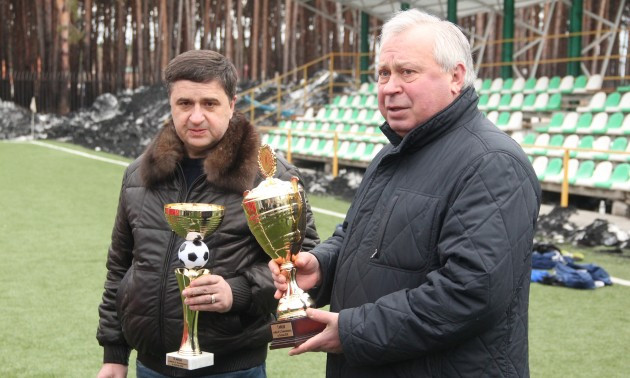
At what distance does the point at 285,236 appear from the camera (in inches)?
86.0

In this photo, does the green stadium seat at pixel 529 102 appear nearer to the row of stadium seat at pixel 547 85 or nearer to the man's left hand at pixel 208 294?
the row of stadium seat at pixel 547 85

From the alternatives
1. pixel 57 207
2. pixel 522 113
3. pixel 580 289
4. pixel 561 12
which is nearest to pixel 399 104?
pixel 580 289

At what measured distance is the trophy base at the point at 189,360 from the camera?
221 centimetres

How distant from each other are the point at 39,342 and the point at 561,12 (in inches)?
1054

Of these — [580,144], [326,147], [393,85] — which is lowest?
[326,147]

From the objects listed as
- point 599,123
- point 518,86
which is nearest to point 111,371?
point 599,123

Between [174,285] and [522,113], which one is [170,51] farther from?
[174,285]

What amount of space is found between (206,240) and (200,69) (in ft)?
1.64

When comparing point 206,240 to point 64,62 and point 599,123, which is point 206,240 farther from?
point 64,62

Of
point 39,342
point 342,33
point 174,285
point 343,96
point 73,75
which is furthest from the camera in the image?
point 342,33

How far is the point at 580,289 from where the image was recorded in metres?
7.11

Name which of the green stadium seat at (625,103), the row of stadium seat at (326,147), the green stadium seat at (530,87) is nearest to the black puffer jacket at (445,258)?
the green stadium seat at (625,103)

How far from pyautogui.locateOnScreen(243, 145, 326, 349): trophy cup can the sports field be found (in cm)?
291

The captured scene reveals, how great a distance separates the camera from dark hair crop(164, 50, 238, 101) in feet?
8.09
